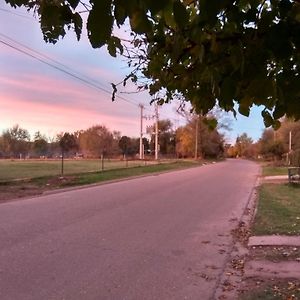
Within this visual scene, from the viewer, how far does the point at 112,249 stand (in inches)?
368

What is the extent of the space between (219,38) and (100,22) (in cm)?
171

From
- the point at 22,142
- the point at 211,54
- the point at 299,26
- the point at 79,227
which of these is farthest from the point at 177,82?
the point at 22,142

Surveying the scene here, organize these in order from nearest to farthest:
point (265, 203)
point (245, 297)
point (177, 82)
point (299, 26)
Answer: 1. point (299, 26)
2. point (177, 82)
3. point (245, 297)
4. point (265, 203)

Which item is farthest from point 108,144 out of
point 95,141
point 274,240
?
point 274,240

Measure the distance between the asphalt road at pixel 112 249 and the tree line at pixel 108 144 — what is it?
297ft

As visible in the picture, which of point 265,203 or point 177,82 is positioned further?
point 265,203

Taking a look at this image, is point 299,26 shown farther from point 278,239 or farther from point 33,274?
point 278,239

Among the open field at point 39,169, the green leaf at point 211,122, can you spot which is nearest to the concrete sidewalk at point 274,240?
the green leaf at point 211,122

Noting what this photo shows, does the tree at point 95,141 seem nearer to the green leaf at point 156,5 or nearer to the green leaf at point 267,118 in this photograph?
the green leaf at point 267,118

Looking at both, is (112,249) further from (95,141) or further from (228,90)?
(95,141)

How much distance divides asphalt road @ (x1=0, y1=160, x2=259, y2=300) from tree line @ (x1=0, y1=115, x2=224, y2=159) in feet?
297

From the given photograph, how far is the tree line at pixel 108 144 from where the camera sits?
10931 cm

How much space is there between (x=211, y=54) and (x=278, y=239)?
7.91 m

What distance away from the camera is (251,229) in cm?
1216
